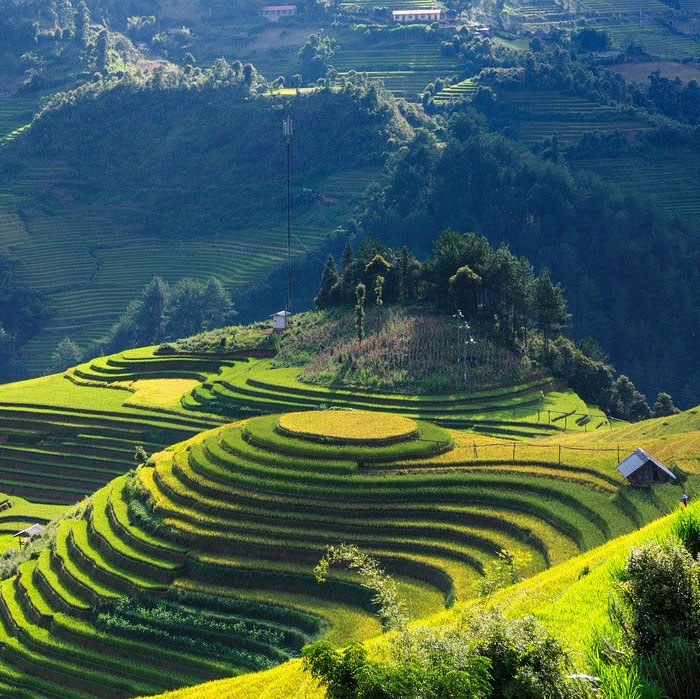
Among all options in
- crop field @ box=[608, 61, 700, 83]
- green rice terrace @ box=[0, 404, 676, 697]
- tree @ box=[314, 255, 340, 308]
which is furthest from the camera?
crop field @ box=[608, 61, 700, 83]

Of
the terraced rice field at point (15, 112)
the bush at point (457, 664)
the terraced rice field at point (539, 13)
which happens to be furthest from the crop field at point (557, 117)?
the bush at point (457, 664)

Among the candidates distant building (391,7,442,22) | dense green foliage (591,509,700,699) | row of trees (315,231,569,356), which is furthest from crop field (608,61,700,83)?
dense green foliage (591,509,700,699)

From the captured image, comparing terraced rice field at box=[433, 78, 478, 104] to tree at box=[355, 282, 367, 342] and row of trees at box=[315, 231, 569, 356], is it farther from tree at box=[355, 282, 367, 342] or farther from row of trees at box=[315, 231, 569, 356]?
tree at box=[355, 282, 367, 342]

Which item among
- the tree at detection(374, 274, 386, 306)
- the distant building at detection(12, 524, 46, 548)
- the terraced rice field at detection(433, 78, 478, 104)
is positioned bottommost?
the distant building at detection(12, 524, 46, 548)

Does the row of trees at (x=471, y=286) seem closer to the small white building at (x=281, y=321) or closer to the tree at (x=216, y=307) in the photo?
the small white building at (x=281, y=321)

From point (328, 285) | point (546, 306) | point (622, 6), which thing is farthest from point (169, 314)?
point (622, 6)

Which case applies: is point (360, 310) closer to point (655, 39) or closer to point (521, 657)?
point (521, 657)

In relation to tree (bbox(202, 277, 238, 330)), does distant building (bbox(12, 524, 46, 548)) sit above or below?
above
